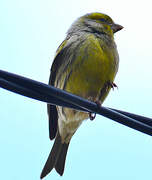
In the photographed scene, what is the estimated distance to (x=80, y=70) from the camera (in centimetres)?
402

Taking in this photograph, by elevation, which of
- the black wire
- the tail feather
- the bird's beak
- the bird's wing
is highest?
the black wire

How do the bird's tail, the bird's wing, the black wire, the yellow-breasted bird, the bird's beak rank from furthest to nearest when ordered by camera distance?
the bird's beak, the bird's tail, the bird's wing, the yellow-breasted bird, the black wire

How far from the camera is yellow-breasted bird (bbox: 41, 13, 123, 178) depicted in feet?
13.2

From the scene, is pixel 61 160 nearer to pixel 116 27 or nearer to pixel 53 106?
pixel 53 106

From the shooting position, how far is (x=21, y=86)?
7.54 feet

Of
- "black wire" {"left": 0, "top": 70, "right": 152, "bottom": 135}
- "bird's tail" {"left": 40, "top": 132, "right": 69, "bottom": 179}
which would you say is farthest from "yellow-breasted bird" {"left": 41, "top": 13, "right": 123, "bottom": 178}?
"black wire" {"left": 0, "top": 70, "right": 152, "bottom": 135}

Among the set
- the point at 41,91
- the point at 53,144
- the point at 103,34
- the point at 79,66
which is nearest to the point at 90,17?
the point at 103,34

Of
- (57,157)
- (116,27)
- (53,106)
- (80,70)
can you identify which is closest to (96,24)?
(116,27)

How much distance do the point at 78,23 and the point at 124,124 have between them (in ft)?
9.62

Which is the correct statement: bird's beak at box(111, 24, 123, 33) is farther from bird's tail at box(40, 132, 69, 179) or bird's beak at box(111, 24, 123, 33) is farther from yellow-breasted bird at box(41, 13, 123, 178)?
A: bird's tail at box(40, 132, 69, 179)

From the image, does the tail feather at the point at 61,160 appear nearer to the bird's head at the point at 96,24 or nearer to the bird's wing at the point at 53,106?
the bird's wing at the point at 53,106

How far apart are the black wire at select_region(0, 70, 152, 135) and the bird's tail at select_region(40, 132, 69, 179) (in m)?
2.28

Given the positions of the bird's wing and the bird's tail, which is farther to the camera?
the bird's tail

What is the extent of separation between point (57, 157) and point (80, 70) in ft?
4.54
